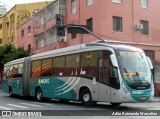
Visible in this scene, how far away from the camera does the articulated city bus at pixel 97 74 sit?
1565 cm

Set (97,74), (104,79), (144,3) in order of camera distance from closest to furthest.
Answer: (104,79), (97,74), (144,3)

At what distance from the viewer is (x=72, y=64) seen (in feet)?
61.6

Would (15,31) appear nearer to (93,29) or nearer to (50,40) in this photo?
(50,40)

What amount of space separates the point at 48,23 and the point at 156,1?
13.4 m

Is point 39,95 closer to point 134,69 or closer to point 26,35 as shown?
point 134,69

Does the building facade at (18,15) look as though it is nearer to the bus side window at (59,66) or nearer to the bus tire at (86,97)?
the bus side window at (59,66)

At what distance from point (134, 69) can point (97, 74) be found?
186 cm

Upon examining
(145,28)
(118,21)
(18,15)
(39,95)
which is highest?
(18,15)

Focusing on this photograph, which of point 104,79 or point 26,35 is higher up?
point 26,35

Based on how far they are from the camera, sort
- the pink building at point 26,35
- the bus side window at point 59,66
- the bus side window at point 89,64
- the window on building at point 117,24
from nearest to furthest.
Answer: the bus side window at point 89,64 → the bus side window at point 59,66 → the window on building at point 117,24 → the pink building at point 26,35

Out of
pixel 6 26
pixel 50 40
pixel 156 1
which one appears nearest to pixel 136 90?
pixel 156 1

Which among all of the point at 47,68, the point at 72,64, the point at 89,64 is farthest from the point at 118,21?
the point at 89,64

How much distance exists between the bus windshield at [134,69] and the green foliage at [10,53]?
33161 mm

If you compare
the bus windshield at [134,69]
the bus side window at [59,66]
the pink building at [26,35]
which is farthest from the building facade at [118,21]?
the bus windshield at [134,69]
